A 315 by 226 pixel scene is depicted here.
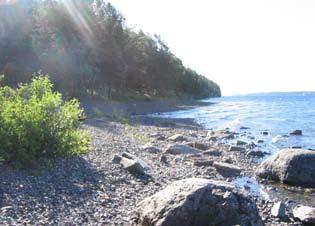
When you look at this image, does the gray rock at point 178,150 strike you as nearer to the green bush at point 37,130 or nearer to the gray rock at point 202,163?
the gray rock at point 202,163

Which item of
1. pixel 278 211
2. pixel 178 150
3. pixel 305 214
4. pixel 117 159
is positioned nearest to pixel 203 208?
pixel 278 211

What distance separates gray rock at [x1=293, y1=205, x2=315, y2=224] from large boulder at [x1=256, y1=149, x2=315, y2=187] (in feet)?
16.0

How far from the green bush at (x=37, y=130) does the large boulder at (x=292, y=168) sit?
784 centimetres

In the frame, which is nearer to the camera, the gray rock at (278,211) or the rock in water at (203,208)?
the rock in water at (203,208)

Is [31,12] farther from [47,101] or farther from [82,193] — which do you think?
[82,193]

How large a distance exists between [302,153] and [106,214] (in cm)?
1076

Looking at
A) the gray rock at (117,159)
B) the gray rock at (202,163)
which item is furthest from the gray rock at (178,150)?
the gray rock at (117,159)

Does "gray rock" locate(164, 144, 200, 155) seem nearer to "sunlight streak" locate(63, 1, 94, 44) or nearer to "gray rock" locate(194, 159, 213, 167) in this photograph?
"gray rock" locate(194, 159, 213, 167)

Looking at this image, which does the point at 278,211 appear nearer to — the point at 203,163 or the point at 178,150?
the point at 203,163

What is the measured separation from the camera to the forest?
52.1 metres

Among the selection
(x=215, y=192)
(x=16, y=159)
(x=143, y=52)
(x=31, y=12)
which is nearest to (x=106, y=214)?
(x=215, y=192)

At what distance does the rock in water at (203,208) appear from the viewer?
9.87m

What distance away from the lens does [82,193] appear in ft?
39.5

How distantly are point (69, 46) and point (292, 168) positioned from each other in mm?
41341
